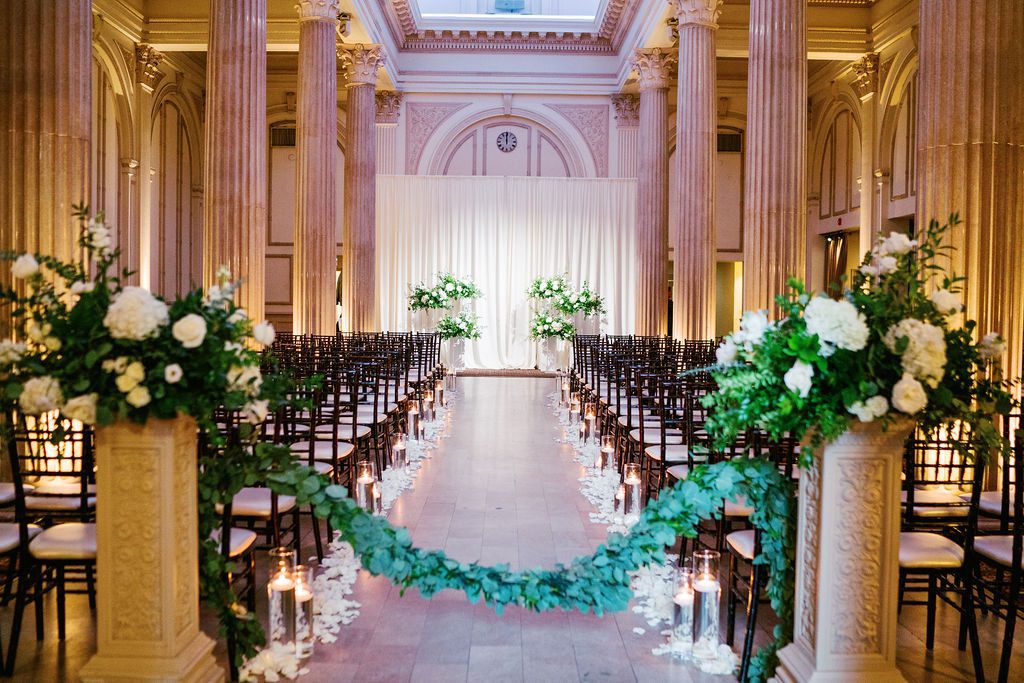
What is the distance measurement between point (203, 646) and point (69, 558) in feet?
2.90

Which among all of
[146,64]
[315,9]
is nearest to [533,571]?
[315,9]

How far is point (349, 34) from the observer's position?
19.2 m

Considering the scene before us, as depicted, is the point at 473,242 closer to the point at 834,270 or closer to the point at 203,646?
the point at 834,270

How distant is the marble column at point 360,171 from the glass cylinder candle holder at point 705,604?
652 inches

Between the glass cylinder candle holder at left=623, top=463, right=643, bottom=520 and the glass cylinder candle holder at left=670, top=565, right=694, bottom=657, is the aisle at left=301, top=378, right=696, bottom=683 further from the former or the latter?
the glass cylinder candle holder at left=623, top=463, right=643, bottom=520

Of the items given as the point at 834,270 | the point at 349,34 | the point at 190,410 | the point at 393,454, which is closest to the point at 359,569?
the point at 190,410

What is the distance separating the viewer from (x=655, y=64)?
19766mm

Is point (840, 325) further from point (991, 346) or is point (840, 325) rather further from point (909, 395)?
point (991, 346)

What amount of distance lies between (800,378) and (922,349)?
43 cm

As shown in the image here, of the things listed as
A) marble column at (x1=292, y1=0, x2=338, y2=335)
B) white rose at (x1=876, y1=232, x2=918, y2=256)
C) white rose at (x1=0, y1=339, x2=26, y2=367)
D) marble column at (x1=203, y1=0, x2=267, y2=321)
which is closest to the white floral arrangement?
white rose at (x1=0, y1=339, x2=26, y2=367)

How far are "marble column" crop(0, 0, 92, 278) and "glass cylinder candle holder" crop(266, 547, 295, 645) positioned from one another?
3822 mm

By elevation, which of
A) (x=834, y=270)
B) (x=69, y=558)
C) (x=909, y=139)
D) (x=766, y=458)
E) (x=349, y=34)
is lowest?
→ (x=69, y=558)

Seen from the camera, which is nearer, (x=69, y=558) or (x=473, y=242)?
(x=69, y=558)

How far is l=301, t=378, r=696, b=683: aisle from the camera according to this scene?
3766 millimetres
